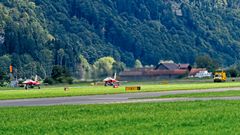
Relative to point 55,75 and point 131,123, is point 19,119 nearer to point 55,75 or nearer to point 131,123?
point 131,123

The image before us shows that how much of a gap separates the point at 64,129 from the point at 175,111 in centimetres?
944

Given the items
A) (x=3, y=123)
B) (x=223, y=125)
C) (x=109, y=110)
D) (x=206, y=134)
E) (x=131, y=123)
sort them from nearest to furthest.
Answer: (x=206, y=134)
(x=223, y=125)
(x=131, y=123)
(x=3, y=123)
(x=109, y=110)

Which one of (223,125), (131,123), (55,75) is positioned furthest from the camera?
(55,75)

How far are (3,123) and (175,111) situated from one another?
9.36m

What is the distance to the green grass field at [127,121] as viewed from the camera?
27.1 m

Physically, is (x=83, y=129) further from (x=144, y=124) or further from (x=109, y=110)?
(x=109, y=110)

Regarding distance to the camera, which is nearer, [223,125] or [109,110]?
[223,125]

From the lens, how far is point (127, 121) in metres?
30.7

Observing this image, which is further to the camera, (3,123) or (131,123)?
(3,123)

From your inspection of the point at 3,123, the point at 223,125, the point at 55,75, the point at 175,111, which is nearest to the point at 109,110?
the point at 175,111

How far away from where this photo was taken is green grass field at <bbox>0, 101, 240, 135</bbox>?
88.8ft

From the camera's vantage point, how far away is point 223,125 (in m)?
27.8

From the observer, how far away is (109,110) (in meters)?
38.7

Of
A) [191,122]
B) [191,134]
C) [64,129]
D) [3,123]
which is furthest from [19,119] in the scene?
[191,134]
